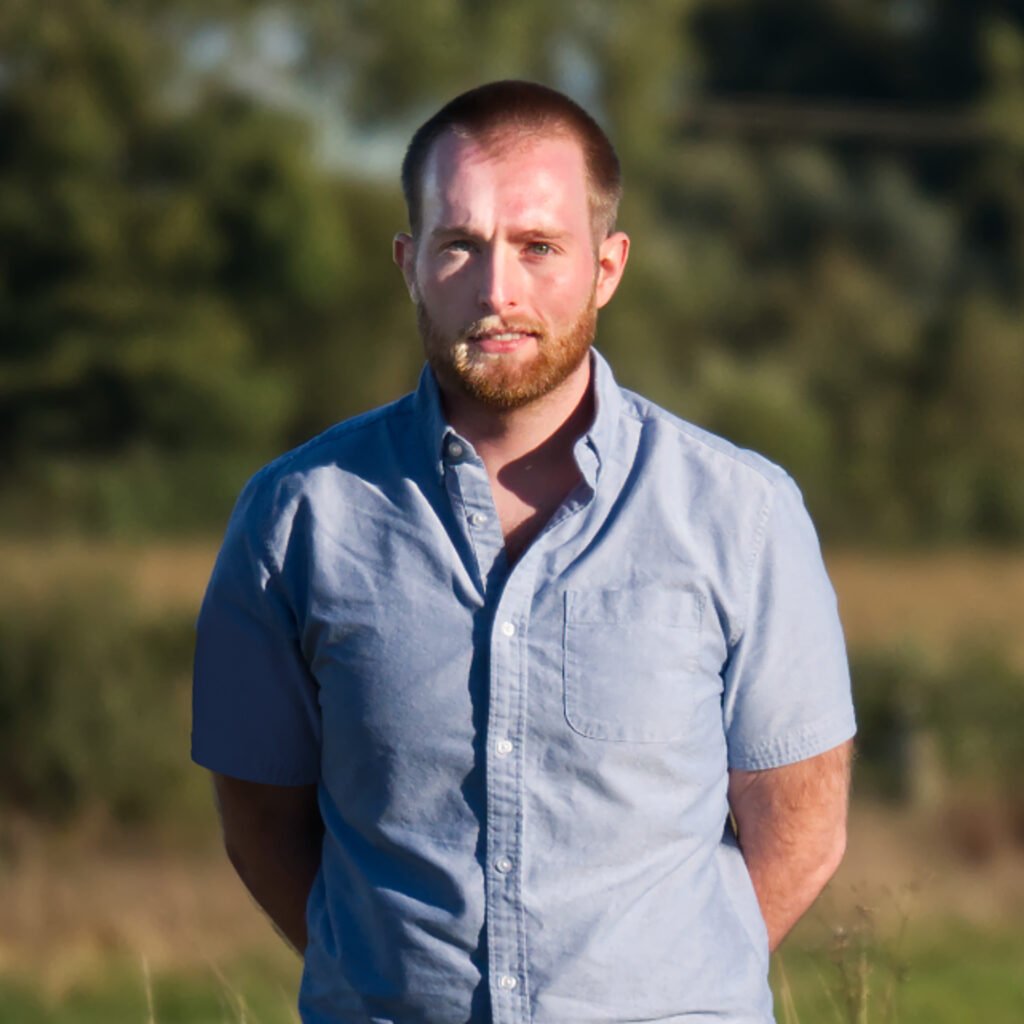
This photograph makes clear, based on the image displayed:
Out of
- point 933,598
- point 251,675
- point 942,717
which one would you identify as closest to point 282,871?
point 251,675

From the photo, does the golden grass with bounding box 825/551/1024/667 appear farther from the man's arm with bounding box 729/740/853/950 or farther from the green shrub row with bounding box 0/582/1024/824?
the man's arm with bounding box 729/740/853/950

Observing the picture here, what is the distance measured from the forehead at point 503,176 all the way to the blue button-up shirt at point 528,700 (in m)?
0.18

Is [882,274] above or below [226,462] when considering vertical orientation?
above

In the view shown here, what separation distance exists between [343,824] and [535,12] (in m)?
21.6

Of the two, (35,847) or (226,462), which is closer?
(35,847)

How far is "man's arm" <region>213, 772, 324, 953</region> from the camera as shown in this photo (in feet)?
7.11

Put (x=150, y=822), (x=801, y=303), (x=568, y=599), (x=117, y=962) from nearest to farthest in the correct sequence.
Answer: (x=568, y=599) < (x=117, y=962) < (x=150, y=822) < (x=801, y=303)

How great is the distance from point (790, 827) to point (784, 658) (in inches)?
8.0

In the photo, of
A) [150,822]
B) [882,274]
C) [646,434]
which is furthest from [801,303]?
[646,434]

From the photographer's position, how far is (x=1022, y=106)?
2695cm

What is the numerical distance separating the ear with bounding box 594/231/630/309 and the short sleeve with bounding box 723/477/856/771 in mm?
267

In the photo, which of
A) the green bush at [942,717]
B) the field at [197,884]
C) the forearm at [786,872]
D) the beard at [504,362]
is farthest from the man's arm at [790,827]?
the green bush at [942,717]

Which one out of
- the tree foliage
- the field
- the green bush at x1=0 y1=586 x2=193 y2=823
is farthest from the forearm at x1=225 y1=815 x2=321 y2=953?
the tree foliage

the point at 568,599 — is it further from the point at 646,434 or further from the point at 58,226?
the point at 58,226
